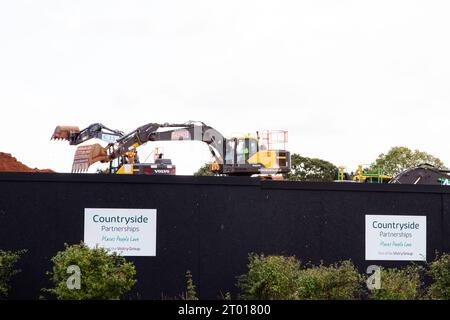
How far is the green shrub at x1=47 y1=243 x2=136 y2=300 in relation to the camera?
15984mm

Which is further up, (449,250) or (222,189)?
(222,189)

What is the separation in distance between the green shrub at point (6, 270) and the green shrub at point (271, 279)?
4617mm

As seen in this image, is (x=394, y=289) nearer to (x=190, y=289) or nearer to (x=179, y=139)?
(x=190, y=289)

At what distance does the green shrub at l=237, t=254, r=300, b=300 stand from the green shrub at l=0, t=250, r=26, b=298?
4617 millimetres

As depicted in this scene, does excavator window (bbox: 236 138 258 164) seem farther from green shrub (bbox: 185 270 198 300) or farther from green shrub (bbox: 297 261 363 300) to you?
green shrub (bbox: 297 261 363 300)

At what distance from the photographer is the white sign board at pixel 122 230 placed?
18438mm

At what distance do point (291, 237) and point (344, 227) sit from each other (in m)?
1.29

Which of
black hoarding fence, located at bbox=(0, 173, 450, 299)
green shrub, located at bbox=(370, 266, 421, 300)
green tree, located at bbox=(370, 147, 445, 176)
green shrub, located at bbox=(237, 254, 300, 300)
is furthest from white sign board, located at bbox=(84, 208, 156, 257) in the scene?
green tree, located at bbox=(370, 147, 445, 176)

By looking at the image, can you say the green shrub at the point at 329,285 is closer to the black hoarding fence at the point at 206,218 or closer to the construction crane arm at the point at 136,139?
the black hoarding fence at the point at 206,218

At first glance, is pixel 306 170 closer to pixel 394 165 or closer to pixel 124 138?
pixel 394 165

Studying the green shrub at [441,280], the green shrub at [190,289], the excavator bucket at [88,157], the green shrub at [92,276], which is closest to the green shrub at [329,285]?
the green shrub at [441,280]

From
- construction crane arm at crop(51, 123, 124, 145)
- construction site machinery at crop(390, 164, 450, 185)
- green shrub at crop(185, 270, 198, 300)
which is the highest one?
construction crane arm at crop(51, 123, 124, 145)
